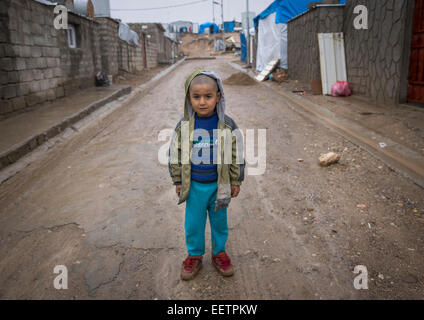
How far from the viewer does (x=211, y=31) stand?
63.3 metres

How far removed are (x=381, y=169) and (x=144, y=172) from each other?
2.90 meters

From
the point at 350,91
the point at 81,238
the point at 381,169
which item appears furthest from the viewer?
the point at 350,91

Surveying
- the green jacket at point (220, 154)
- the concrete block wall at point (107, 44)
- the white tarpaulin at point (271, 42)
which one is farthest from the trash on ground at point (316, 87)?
the concrete block wall at point (107, 44)

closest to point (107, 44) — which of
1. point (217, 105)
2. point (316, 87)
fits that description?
point (316, 87)

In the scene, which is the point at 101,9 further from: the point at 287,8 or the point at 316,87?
the point at 316,87

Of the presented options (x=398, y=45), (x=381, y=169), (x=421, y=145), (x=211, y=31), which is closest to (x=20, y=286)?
(x=381, y=169)

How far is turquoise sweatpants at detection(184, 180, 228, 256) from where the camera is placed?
7.18ft

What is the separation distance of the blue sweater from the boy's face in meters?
0.09

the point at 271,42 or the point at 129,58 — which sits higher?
the point at 271,42

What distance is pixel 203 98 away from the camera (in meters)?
2.02

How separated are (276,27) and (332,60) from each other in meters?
6.77

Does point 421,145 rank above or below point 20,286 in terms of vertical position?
above

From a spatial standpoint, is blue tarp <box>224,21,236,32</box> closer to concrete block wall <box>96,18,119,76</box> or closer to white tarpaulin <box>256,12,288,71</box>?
white tarpaulin <box>256,12,288,71</box>

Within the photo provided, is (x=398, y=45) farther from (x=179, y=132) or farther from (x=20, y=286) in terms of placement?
(x=20, y=286)
